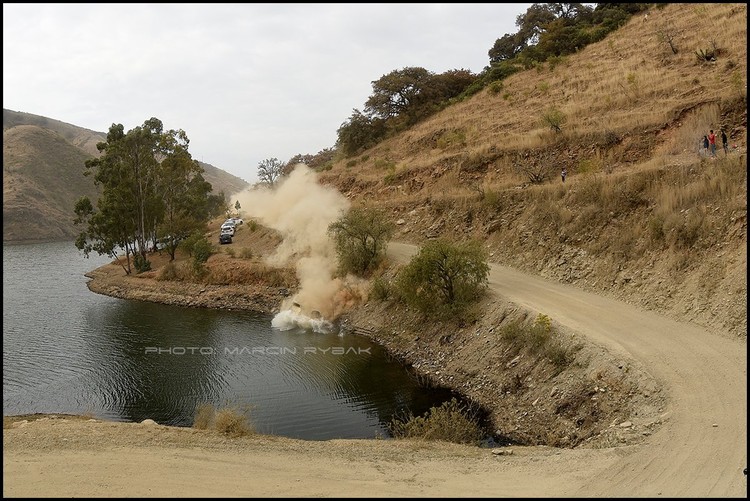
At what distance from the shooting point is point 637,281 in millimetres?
20688

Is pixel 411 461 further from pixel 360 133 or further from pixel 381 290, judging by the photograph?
pixel 360 133

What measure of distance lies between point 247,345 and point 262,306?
8419mm

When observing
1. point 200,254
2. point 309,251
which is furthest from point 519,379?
point 200,254

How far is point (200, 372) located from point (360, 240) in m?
12.9

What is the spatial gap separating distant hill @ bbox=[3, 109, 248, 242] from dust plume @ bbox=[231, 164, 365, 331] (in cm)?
6738

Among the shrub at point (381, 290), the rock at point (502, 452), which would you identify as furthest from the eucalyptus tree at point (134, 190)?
the rock at point (502, 452)

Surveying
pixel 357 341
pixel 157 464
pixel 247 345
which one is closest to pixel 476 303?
pixel 357 341

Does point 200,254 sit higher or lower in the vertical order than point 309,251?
lower

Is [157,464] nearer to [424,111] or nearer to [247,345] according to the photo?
[247,345]

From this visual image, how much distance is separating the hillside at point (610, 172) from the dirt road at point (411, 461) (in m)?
4.25

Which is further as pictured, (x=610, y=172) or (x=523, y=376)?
(x=610, y=172)

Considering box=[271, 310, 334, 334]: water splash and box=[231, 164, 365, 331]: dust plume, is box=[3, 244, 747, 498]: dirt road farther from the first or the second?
box=[231, 164, 365, 331]: dust plume

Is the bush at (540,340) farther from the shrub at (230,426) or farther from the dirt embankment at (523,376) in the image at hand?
the shrub at (230,426)

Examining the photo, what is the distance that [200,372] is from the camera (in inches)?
904
